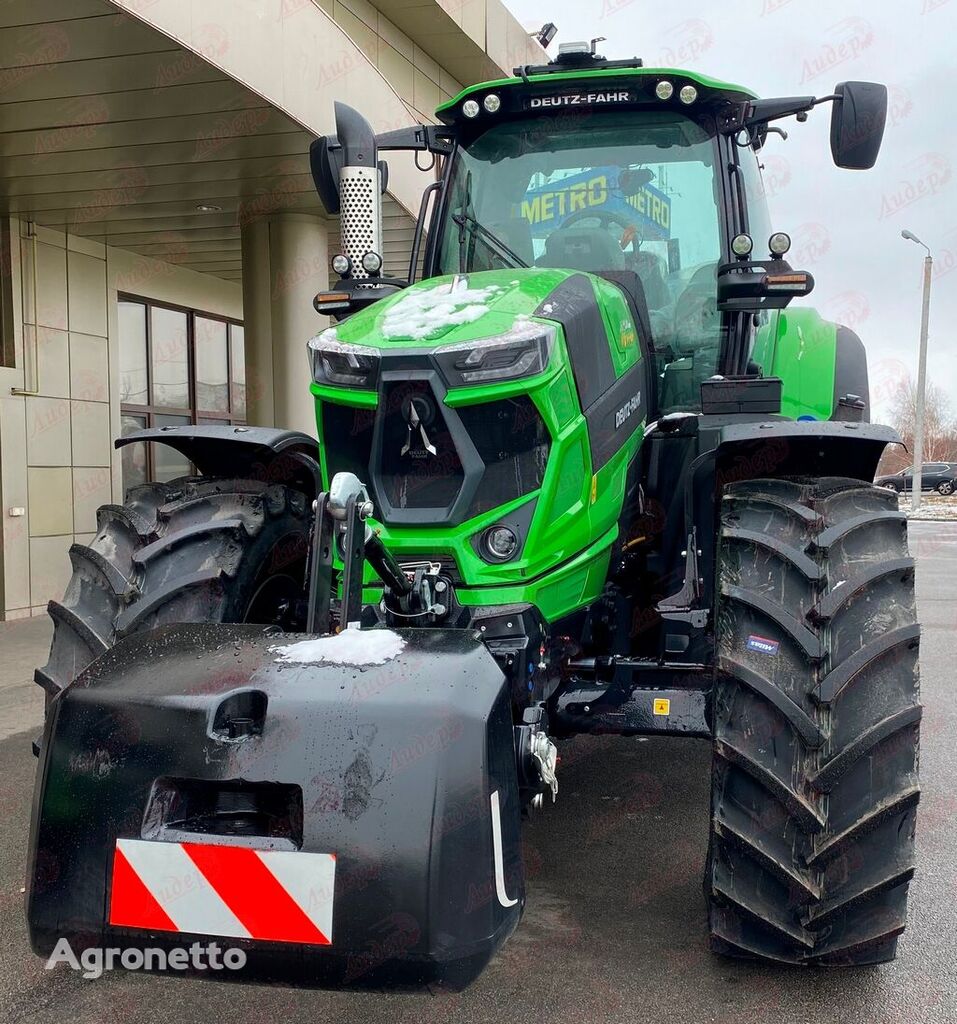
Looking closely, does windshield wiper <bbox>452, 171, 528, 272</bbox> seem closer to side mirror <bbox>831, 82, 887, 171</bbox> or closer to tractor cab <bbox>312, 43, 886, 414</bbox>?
tractor cab <bbox>312, 43, 886, 414</bbox>

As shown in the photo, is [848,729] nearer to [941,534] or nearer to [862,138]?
[862,138]

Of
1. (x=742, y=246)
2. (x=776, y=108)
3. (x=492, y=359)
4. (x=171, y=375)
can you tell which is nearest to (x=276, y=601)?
(x=492, y=359)

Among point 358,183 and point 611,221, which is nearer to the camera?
point 358,183

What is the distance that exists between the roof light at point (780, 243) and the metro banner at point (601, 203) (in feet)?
1.31

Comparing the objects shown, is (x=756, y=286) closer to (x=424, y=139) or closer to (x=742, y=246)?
(x=742, y=246)

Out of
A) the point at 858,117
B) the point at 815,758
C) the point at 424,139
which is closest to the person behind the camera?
the point at 815,758

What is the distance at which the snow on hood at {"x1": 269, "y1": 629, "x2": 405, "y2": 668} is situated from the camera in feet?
7.36

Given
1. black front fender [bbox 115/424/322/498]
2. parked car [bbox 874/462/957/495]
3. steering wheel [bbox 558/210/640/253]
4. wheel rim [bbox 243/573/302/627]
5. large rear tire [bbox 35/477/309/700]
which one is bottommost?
parked car [bbox 874/462/957/495]

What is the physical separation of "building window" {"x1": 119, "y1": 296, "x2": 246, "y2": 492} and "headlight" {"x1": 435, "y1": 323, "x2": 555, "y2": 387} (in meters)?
9.24

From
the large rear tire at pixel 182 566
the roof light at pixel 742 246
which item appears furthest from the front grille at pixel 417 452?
the roof light at pixel 742 246

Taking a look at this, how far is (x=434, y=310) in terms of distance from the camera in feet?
10.1

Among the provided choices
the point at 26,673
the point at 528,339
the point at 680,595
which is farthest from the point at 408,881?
the point at 26,673

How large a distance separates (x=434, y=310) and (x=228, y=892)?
5.71ft

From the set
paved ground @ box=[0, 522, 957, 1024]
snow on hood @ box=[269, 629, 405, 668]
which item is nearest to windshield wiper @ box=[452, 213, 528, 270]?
snow on hood @ box=[269, 629, 405, 668]
